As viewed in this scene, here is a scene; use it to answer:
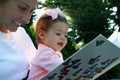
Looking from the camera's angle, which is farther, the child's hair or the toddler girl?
the child's hair

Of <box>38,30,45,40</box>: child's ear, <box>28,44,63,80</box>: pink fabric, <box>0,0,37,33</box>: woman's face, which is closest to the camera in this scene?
<box>0,0,37,33</box>: woman's face

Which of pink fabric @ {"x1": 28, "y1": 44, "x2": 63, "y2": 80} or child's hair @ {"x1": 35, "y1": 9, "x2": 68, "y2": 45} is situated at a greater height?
child's hair @ {"x1": 35, "y1": 9, "x2": 68, "y2": 45}

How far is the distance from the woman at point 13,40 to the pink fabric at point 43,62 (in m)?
0.16

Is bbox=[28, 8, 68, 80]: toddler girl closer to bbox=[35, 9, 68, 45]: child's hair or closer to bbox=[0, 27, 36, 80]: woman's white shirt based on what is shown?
bbox=[35, 9, 68, 45]: child's hair

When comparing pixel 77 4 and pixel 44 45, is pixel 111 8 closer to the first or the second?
pixel 77 4

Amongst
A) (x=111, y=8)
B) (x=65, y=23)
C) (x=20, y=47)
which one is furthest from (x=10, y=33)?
(x=111, y=8)

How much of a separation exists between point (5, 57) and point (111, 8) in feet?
42.7

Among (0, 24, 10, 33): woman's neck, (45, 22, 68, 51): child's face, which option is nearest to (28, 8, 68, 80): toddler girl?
(45, 22, 68, 51): child's face

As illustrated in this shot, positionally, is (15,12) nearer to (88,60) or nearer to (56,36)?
(88,60)

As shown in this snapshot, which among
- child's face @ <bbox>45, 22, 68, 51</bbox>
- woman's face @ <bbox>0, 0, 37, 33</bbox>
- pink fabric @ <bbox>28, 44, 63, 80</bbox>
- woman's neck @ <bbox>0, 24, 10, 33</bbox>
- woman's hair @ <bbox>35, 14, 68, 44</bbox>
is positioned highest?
woman's face @ <bbox>0, 0, 37, 33</bbox>

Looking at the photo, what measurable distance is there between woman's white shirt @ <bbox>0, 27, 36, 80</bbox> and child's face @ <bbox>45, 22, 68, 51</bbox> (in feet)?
1.11

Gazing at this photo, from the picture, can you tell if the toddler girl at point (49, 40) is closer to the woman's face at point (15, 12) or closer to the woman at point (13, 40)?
the woman at point (13, 40)

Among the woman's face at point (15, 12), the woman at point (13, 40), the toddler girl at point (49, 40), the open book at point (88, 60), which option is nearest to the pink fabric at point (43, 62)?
the toddler girl at point (49, 40)

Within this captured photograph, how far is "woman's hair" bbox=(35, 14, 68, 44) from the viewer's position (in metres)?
1.99
